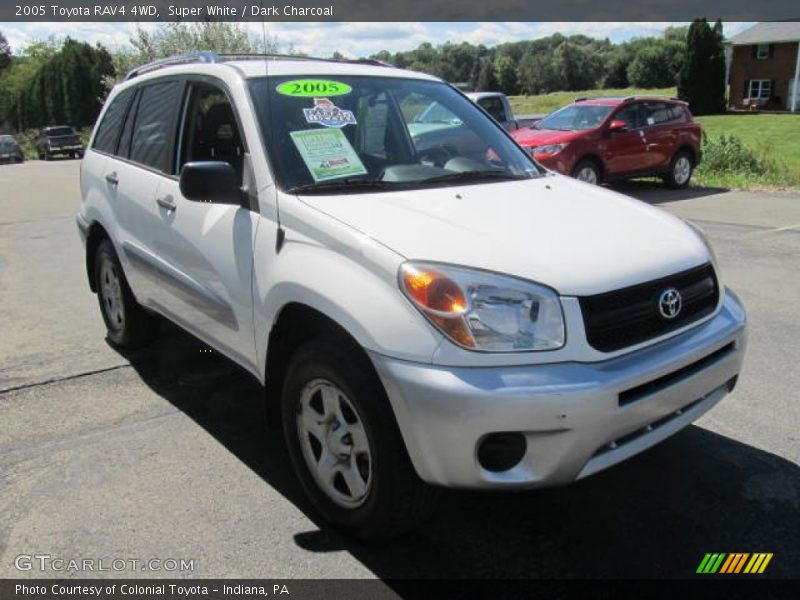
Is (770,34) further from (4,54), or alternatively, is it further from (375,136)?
(4,54)

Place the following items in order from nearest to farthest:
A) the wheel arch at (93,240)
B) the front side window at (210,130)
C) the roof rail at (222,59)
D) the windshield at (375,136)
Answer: the windshield at (375,136)
the front side window at (210,130)
the roof rail at (222,59)
the wheel arch at (93,240)

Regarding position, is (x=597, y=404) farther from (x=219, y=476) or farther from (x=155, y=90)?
(x=155, y=90)

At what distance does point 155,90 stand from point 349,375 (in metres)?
2.75

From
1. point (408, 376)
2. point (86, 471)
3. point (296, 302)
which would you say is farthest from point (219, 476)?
point (408, 376)

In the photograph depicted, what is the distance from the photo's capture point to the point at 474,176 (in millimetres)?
3584

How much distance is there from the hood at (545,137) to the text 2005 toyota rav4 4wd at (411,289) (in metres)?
8.80

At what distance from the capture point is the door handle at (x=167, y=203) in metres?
3.86

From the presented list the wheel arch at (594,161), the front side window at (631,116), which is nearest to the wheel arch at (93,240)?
the wheel arch at (594,161)

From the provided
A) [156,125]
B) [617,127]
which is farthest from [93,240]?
[617,127]

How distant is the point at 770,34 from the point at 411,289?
5705cm

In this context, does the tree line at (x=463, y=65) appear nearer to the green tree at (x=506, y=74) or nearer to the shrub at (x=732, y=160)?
the green tree at (x=506, y=74)

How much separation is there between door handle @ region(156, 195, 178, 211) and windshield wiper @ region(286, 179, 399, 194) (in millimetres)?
1019

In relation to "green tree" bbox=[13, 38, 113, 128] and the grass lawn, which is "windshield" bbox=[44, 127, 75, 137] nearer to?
"green tree" bbox=[13, 38, 113, 128]

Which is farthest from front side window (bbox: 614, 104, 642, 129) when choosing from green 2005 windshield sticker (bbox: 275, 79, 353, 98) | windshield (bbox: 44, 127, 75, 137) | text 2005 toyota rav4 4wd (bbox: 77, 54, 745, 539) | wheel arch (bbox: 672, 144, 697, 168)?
windshield (bbox: 44, 127, 75, 137)
